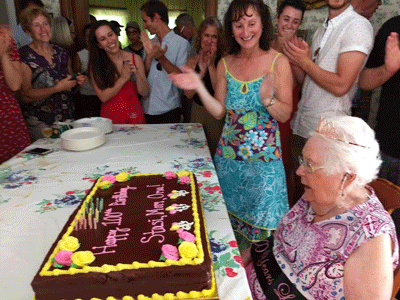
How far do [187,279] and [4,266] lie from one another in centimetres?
54

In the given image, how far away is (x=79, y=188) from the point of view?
4.39 feet

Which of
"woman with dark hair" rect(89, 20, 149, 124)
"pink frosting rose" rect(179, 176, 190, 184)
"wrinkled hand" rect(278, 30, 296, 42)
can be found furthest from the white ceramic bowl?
"wrinkled hand" rect(278, 30, 296, 42)

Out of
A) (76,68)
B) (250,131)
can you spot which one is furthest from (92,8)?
(250,131)

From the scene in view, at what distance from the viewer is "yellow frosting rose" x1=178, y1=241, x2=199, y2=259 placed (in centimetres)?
73

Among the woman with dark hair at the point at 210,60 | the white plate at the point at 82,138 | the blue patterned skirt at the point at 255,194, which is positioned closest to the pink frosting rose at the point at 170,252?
the blue patterned skirt at the point at 255,194

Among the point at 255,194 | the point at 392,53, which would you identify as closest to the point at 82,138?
the point at 255,194

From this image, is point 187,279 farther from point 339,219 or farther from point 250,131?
point 250,131

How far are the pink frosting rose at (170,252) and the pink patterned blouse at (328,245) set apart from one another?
17.7 inches

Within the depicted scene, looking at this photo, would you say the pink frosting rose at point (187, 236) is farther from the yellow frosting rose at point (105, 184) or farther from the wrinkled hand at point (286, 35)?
the wrinkled hand at point (286, 35)

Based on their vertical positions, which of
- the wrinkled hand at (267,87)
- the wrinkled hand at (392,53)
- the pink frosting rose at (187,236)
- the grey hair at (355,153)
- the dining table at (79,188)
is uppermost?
the wrinkled hand at (392,53)

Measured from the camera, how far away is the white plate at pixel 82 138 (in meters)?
1.74

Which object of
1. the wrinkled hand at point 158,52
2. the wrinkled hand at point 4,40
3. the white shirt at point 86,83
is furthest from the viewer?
the white shirt at point 86,83

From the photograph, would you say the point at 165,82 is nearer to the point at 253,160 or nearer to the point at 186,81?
the point at 186,81

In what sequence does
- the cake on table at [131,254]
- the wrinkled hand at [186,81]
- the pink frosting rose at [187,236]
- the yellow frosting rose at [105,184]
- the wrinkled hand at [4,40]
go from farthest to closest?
the wrinkled hand at [4,40]
the wrinkled hand at [186,81]
the yellow frosting rose at [105,184]
the pink frosting rose at [187,236]
the cake on table at [131,254]
